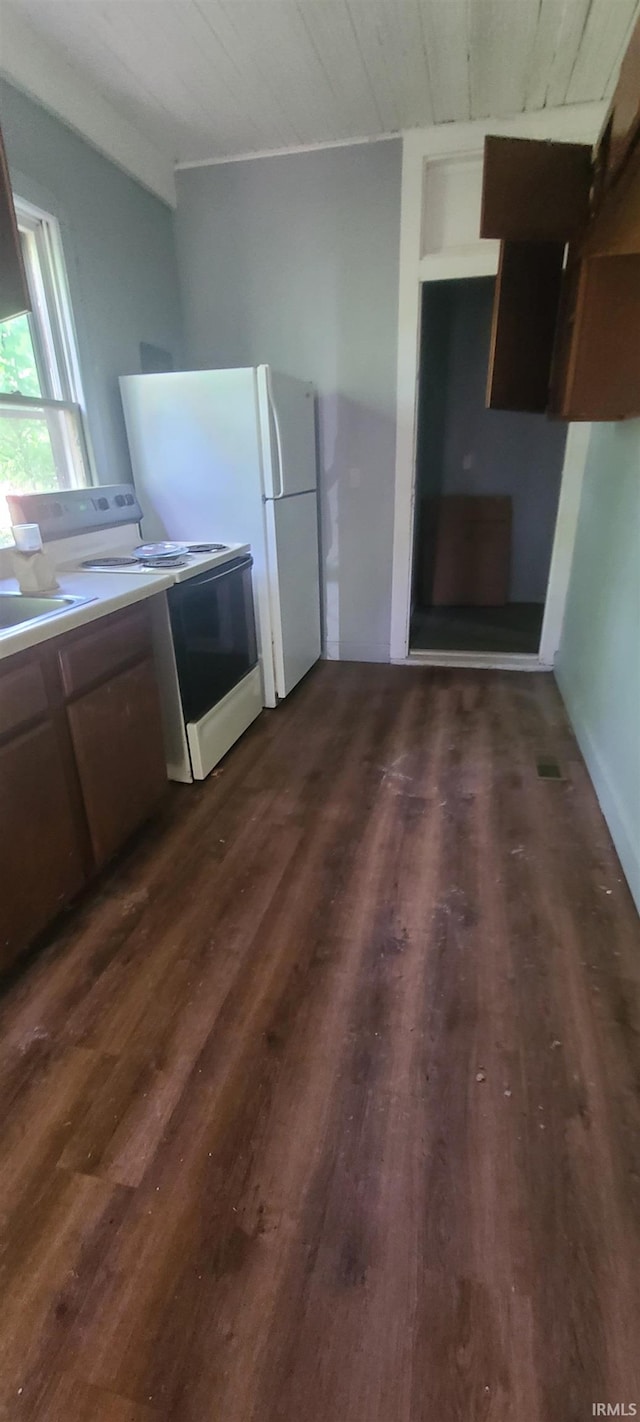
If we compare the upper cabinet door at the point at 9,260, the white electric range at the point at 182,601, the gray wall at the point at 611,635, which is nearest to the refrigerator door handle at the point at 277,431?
the white electric range at the point at 182,601

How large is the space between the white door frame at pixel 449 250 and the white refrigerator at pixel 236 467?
0.57 m

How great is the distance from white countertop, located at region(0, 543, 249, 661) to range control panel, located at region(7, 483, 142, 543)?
0.59 ft

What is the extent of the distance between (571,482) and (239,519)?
5.77 ft

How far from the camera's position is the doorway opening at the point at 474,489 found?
15.1 ft

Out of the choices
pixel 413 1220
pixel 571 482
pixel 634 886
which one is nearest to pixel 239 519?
pixel 571 482

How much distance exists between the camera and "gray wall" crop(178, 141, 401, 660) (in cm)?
323

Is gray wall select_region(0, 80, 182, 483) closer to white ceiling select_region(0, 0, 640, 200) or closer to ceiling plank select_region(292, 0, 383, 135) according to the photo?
white ceiling select_region(0, 0, 640, 200)

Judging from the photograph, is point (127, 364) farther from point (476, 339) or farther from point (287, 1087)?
point (287, 1087)

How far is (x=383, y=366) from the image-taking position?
11.3ft

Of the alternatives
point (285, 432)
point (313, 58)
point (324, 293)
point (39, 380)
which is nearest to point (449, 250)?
point (324, 293)

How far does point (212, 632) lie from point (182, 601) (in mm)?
310

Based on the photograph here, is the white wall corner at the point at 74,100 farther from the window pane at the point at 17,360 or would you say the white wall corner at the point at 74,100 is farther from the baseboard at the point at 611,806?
the baseboard at the point at 611,806

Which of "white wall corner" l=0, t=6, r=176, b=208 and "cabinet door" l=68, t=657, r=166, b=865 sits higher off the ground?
"white wall corner" l=0, t=6, r=176, b=208

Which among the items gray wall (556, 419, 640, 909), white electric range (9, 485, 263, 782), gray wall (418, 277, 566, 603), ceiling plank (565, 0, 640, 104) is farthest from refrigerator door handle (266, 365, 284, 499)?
gray wall (418, 277, 566, 603)
